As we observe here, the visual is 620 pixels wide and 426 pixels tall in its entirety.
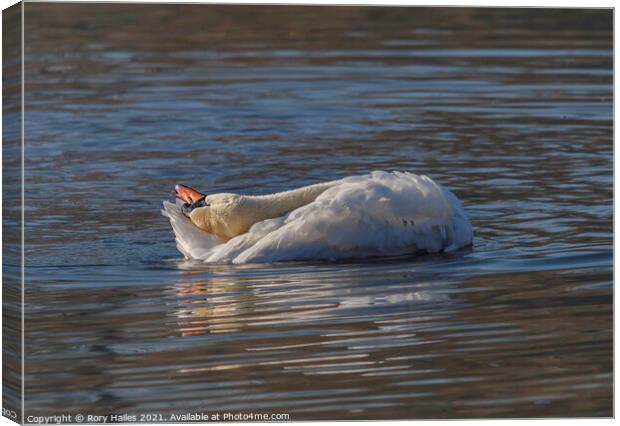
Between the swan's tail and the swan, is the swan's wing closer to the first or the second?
the swan

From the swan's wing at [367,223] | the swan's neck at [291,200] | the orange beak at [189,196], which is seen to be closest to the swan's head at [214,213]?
the orange beak at [189,196]

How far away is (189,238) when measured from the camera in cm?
1005

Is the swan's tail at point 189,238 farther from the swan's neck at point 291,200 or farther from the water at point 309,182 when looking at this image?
the swan's neck at point 291,200

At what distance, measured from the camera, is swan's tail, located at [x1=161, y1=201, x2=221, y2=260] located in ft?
32.8

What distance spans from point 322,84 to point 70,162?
2722mm

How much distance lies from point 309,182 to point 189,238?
8.00 feet

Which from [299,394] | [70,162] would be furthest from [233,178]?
[299,394]

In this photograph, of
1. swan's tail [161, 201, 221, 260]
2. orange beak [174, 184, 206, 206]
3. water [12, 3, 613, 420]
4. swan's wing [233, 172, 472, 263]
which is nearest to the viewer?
water [12, 3, 613, 420]

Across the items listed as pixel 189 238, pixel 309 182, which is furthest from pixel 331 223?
pixel 309 182

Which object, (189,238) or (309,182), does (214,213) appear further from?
(309,182)

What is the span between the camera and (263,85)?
14.7 m

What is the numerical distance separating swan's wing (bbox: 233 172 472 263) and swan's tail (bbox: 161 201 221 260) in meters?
0.27

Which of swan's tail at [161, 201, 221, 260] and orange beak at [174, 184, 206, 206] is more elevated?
orange beak at [174, 184, 206, 206]

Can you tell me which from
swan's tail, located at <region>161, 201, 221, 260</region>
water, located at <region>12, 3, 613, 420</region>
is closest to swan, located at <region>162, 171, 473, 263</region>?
swan's tail, located at <region>161, 201, 221, 260</region>
